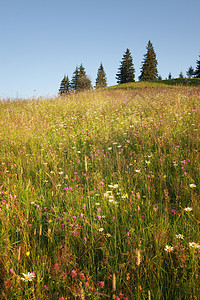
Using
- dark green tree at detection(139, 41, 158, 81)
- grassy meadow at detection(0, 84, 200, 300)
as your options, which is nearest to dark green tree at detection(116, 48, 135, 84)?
dark green tree at detection(139, 41, 158, 81)

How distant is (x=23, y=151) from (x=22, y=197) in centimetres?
202

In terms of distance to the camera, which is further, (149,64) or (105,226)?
(149,64)

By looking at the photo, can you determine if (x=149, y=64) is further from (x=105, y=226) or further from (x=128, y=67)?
(x=105, y=226)

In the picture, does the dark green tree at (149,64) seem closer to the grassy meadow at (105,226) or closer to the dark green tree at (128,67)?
the dark green tree at (128,67)

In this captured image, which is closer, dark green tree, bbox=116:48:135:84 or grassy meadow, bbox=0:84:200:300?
grassy meadow, bbox=0:84:200:300

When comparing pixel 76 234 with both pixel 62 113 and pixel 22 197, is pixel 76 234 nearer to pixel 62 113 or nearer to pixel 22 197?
pixel 22 197

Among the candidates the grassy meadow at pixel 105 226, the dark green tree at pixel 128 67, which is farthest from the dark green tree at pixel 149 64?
the grassy meadow at pixel 105 226

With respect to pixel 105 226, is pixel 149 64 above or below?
above

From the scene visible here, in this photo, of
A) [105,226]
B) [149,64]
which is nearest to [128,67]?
[149,64]

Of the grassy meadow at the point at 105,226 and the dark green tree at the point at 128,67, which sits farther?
the dark green tree at the point at 128,67

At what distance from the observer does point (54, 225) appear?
196 cm

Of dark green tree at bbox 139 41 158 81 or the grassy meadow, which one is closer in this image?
the grassy meadow

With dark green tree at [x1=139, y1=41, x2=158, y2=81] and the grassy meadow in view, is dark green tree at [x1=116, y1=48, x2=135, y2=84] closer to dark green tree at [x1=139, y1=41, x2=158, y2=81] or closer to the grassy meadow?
dark green tree at [x1=139, y1=41, x2=158, y2=81]

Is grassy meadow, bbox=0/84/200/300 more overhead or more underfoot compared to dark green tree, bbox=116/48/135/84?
more underfoot
